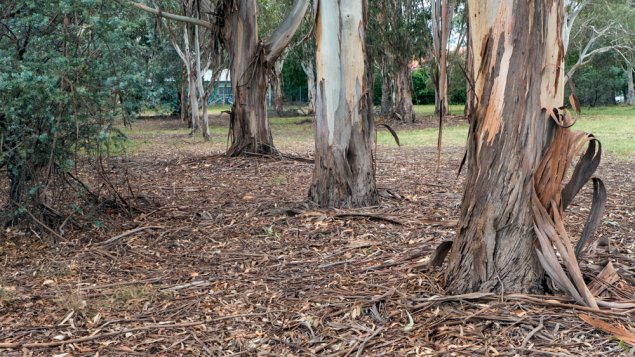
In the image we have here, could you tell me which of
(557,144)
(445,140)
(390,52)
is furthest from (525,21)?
(390,52)

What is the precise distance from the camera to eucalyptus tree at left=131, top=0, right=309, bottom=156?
1194 cm

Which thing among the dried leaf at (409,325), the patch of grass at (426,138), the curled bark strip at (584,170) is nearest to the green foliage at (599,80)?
the patch of grass at (426,138)

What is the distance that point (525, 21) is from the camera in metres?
3.80

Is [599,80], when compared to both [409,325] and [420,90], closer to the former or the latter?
[420,90]

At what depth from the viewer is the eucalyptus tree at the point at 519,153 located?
3.82 m

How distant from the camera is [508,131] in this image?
3861mm

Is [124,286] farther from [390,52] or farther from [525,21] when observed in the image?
[390,52]

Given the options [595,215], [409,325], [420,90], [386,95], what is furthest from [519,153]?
[420,90]

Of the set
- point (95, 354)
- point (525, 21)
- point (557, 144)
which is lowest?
point (95, 354)

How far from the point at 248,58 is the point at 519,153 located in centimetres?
883

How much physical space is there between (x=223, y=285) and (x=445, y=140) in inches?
597

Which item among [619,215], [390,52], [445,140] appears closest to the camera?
[619,215]

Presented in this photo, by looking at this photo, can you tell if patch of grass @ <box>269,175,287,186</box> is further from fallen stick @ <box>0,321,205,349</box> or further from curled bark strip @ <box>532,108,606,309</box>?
curled bark strip @ <box>532,108,606,309</box>

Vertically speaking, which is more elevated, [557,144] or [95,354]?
[557,144]
